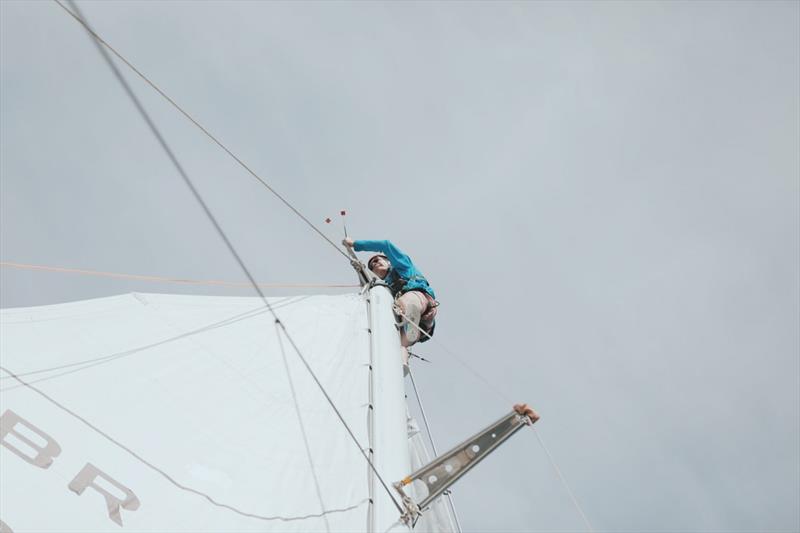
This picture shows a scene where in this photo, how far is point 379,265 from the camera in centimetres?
686

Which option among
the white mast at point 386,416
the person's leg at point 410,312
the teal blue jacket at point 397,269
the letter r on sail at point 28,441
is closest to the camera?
the letter r on sail at point 28,441

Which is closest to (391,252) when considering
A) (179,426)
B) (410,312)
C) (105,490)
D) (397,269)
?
(397,269)

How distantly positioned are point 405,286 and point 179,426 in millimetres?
3418

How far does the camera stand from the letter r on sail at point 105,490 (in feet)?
9.34

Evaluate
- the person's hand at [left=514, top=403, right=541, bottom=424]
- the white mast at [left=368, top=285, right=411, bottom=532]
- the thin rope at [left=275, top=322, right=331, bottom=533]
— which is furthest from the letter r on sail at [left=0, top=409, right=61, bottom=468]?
the person's hand at [left=514, top=403, right=541, bottom=424]

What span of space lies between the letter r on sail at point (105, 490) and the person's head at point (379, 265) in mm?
4189

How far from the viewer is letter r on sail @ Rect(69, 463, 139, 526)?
2848mm

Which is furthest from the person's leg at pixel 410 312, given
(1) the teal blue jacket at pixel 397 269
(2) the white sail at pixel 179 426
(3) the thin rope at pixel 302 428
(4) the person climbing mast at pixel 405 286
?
(3) the thin rope at pixel 302 428

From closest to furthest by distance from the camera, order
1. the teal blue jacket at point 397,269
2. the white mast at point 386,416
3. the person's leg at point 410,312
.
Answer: the white mast at point 386,416, the person's leg at point 410,312, the teal blue jacket at point 397,269

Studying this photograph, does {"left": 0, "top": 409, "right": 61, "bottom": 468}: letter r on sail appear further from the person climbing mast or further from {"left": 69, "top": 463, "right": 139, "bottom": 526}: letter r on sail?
the person climbing mast

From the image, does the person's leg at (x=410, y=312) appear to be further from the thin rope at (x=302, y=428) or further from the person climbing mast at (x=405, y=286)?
the thin rope at (x=302, y=428)

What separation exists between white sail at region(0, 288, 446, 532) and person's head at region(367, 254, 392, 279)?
2.10 metres

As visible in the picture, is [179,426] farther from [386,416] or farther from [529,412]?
[529,412]

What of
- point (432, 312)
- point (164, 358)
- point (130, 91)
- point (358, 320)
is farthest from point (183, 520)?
point (432, 312)
